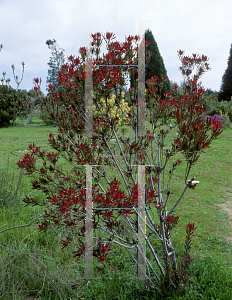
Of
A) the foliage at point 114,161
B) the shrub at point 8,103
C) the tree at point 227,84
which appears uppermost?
the tree at point 227,84

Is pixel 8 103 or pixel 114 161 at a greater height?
pixel 8 103

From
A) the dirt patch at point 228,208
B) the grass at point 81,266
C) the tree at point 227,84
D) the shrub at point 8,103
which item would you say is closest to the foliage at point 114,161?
the grass at point 81,266

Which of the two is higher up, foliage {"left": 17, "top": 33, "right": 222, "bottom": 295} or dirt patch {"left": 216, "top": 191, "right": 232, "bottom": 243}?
foliage {"left": 17, "top": 33, "right": 222, "bottom": 295}

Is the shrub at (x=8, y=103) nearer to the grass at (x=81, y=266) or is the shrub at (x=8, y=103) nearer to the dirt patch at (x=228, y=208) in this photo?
the grass at (x=81, y=266)

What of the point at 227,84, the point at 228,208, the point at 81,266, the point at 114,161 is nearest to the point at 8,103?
the point at 228,208

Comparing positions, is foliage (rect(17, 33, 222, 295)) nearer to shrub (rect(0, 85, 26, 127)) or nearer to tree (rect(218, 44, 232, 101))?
shrub (rect(0, 85, 26, 127))

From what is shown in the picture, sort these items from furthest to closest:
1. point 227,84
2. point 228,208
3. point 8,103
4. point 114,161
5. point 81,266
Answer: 1. point 227,84
2. point 8,103
3. point 228,208
4. point 81,266
5. point 114,161

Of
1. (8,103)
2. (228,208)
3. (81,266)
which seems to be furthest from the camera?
(8,103)

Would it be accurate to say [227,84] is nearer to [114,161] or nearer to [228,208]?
[228,208]

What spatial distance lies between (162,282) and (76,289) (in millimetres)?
713

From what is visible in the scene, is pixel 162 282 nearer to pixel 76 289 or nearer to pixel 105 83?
pixel 76 289

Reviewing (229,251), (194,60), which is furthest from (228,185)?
(194,60)

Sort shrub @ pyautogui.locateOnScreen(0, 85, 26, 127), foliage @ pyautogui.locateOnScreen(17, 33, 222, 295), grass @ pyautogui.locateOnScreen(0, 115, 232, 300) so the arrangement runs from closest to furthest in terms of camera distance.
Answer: foliage @ pyautogui.locateOnScreen(17, 33, 222, 295), grass @ pyautogui.locateOnScreen(0, 115, 232, 300), shrub @ pyautogui.locateOnScreen(0, 85, 26, 127)

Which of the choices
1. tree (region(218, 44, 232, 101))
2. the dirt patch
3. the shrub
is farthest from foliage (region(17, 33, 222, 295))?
tree (region(218, 44, 232, 101))
